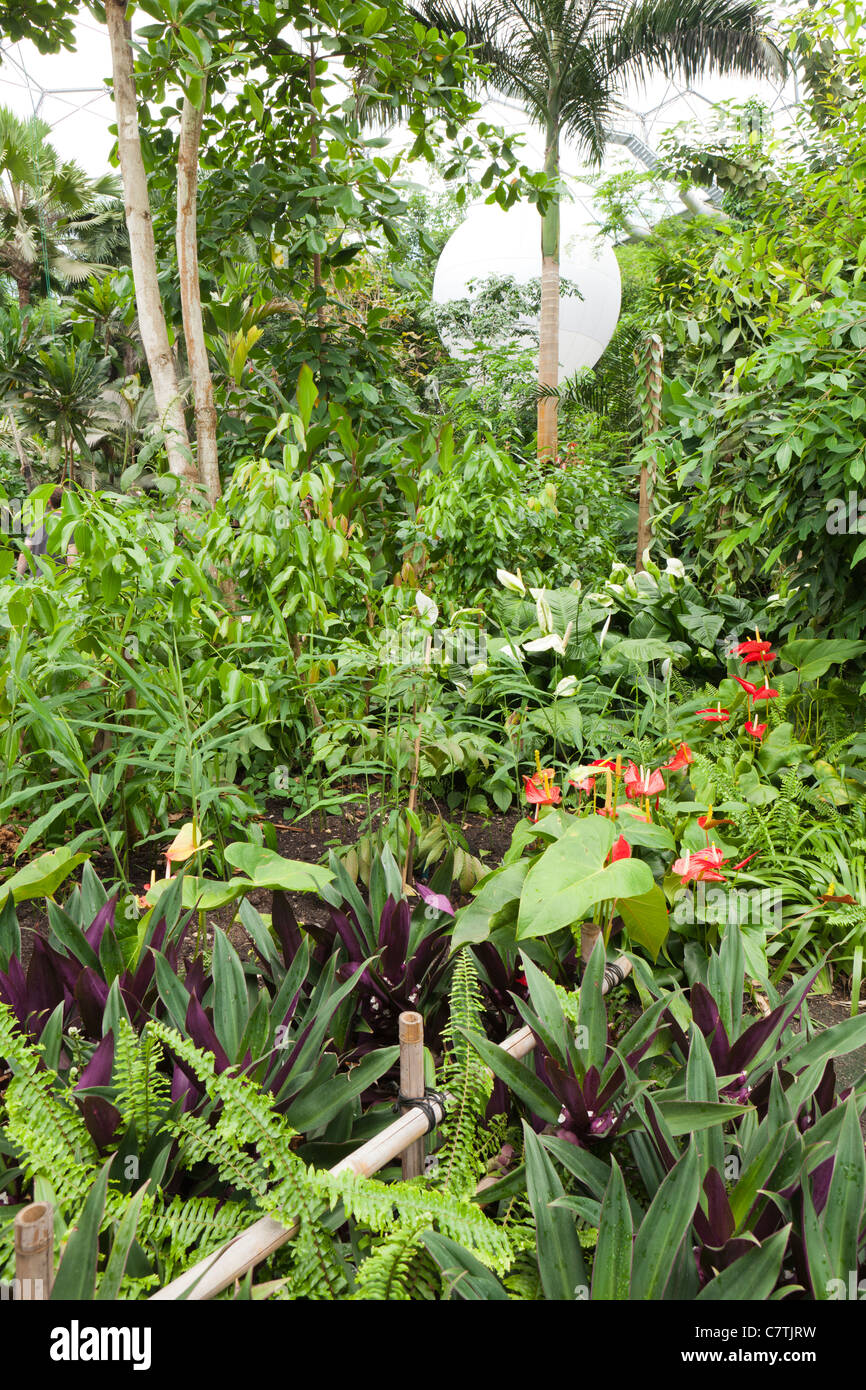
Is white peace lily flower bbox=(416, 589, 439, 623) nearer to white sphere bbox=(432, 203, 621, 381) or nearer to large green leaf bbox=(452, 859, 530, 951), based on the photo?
large green leaf bbox=(452, 859, 530, 951)

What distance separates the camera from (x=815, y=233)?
3090 mm

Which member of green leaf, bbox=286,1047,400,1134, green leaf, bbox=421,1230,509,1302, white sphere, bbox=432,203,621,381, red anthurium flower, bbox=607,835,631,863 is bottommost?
green leaf, bbox=421,1230,509,1302

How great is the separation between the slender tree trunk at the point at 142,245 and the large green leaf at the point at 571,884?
2.17m

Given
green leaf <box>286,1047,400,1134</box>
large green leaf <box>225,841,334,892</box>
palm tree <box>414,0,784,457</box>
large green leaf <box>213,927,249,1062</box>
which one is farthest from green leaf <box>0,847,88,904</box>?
palm tree <box>414,0,784,457</box>

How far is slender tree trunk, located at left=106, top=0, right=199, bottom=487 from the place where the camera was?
3158 millimetres

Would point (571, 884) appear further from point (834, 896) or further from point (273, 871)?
point (834, 896)

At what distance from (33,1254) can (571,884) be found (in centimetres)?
96

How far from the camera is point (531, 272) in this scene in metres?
9.27

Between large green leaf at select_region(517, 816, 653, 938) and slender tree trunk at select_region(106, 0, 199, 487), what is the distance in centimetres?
217

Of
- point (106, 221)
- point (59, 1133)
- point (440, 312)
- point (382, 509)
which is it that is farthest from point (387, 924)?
point (106, 221)

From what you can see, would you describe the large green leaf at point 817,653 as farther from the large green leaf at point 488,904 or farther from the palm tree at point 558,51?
the palm tree at point 558,51
